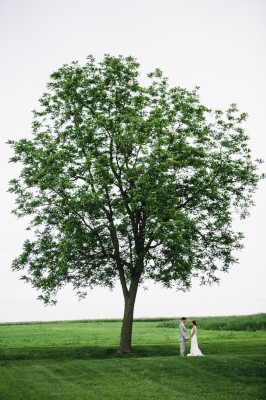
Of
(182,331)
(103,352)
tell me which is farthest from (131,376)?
(103,352)

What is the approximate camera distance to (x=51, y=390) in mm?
17250

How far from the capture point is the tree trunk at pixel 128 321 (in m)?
28.9

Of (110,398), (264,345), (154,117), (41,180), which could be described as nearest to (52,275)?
(41,180)

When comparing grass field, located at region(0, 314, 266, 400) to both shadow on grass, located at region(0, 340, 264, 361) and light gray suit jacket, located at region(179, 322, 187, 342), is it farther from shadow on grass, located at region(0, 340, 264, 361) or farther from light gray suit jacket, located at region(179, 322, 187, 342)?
light gray suit jacket, located at region(179, 322, 187, 342)

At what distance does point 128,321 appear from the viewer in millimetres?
29359

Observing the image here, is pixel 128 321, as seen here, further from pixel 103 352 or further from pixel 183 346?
pixel 183 346

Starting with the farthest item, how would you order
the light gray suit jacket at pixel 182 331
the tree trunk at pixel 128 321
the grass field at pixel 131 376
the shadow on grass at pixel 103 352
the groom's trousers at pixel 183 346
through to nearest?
the tree trunk at pixel 128 321
the shadow on grass at pixel 103 352
the groom's trousers at pixel 183 346
the light gray suit jacket at pixel 182 331
the grass field at pixel 131 376

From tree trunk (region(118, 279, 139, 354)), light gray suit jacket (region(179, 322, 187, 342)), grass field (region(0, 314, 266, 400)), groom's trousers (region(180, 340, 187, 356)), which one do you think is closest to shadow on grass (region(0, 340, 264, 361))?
grass field (region(0, 314, 266, 400))

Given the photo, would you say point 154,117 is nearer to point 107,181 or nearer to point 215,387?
point 107,181

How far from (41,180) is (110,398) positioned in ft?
57.1

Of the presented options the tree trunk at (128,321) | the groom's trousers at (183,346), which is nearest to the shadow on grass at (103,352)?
the tree trunk at (128,321)

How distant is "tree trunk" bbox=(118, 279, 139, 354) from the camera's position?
28938 millimetres

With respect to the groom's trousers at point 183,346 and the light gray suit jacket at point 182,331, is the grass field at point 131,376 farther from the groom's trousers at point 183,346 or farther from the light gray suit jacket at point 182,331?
the light gray suit jacket at point 182,331

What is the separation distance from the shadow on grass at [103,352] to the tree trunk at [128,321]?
617 mm
